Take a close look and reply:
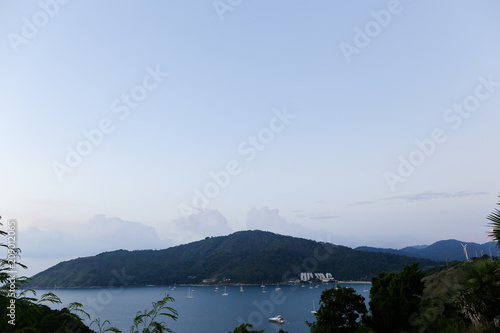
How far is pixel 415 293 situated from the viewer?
26.3 m

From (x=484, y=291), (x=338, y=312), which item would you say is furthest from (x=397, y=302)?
(x=484, y=291)

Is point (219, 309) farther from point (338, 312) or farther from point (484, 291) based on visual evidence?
point (484, 291)

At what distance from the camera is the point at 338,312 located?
24.8m

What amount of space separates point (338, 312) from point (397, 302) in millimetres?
4992

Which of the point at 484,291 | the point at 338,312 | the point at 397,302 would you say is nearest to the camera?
the point at 484,291

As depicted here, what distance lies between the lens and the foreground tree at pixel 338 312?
24.2 m

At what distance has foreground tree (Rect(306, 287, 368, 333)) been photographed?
24219 mm

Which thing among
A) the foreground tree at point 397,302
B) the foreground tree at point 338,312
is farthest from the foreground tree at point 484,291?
the foreground tree at point 397,302

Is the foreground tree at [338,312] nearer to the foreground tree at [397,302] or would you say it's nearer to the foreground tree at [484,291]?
the foreground tree at [397,302]

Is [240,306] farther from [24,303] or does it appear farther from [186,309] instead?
[24,303]

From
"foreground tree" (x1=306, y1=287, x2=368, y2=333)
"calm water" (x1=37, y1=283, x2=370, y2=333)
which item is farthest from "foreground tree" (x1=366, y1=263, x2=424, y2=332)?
"calm water" (x1=37, y1=283, x2=370, y2=333)

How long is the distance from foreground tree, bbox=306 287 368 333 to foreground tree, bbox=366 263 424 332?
1793 millimetres

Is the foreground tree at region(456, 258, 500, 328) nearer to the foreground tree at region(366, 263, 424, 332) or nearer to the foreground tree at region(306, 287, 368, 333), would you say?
the foreground tree at region(306, 287, 368, 333)

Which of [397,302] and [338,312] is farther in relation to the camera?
[397,302]
